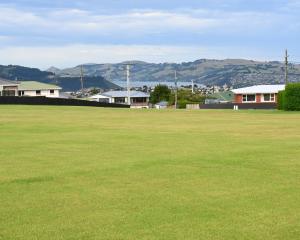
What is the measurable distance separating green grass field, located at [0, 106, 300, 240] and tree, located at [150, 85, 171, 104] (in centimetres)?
10780

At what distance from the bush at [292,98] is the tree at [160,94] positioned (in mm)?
71823

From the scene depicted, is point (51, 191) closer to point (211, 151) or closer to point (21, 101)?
point (211, 151)

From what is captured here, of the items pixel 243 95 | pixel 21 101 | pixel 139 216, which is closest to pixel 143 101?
pixel 243 95

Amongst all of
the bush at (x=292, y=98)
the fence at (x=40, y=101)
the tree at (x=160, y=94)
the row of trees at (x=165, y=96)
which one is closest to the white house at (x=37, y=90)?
the tree at (x=160, y=94)

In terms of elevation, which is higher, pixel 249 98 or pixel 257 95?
pixel 257 95

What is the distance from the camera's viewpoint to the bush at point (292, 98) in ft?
168

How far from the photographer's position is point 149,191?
9.29 m

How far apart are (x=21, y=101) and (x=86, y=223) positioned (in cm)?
4552

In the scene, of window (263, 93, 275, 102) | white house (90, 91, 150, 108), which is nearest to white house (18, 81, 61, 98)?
white house (90, 91, 150, 108)

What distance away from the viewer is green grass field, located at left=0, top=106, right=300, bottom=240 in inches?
277

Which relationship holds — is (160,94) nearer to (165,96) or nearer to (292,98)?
(165,96)

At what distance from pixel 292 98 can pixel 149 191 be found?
44.4 m

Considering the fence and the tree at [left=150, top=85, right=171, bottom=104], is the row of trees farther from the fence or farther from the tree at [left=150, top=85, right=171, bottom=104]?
the fence

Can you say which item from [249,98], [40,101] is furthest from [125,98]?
[40,101]
